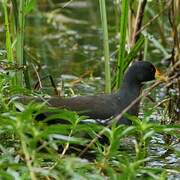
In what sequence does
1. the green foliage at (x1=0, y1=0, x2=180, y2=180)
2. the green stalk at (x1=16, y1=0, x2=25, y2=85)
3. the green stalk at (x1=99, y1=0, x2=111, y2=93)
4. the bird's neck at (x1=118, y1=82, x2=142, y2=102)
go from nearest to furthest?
the green foliage at (x1=0, y1=0, x2=180, y2=180) < the green stalk at (x1=16, y1=0, x2=25, y2=85) < the green stalk at (x1=99, y1=0, x2=111, y2=93) < the bird's neck at (x1=118, y1=82, x2=142, y2=102)

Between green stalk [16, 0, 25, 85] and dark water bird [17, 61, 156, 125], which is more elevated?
green stalk [16, 0, 25, 85]

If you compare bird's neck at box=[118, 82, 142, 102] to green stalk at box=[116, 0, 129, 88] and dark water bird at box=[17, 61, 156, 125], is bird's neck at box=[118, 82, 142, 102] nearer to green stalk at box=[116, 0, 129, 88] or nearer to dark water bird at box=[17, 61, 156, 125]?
dark water bird at box=[17, 61, 156, 125]

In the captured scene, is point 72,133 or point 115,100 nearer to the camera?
point 72,133

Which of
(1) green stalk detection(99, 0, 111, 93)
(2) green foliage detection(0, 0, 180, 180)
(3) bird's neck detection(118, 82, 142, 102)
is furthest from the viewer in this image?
(3) bird's neck detection(118, 82, 142, 102)

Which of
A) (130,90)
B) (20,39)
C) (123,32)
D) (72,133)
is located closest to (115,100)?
(130,90)

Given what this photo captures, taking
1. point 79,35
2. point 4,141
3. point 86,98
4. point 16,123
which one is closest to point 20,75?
point 86,98

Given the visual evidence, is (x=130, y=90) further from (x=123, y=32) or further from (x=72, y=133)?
(x=72, y=133)

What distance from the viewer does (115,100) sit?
4477mm

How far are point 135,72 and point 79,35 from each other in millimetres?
2978

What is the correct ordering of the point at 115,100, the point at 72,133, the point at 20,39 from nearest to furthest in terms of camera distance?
the point at 72,133
the point at 20,39
the point at 115,100

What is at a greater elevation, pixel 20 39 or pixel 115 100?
pixel 20 39

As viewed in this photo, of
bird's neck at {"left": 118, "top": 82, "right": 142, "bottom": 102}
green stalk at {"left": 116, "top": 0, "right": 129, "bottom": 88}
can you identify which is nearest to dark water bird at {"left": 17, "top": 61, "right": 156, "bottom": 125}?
bird's neck at {"left": 118, "top": 82, "right": 142, "bottom": 102}

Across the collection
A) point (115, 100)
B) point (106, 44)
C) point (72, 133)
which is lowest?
point (115, 100)

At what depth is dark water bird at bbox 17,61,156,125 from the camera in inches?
166
